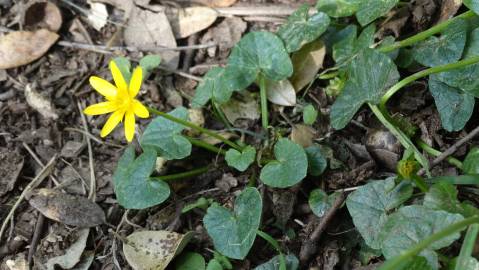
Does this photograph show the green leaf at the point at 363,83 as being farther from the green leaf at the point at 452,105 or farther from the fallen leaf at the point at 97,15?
the fallen leaf at the point at 97,15

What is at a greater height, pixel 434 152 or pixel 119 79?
pixel 119 79

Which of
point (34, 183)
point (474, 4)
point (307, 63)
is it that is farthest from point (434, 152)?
point (34, 183)

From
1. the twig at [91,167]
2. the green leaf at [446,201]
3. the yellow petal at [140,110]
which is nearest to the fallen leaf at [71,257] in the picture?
the twig at [91,167]

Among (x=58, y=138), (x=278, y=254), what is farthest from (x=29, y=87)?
(x=278, y=254)

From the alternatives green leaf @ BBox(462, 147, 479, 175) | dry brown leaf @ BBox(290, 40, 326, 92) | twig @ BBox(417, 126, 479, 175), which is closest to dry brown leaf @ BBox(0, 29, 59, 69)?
dry brown leaf @ BBox(290, 40, 326, 92)

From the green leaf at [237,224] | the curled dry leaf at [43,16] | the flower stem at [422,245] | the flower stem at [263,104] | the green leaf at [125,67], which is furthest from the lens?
the curled dry leaf at [43,16]

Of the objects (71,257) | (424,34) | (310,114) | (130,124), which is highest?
(424,34)

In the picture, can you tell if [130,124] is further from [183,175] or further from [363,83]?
[363,83]
